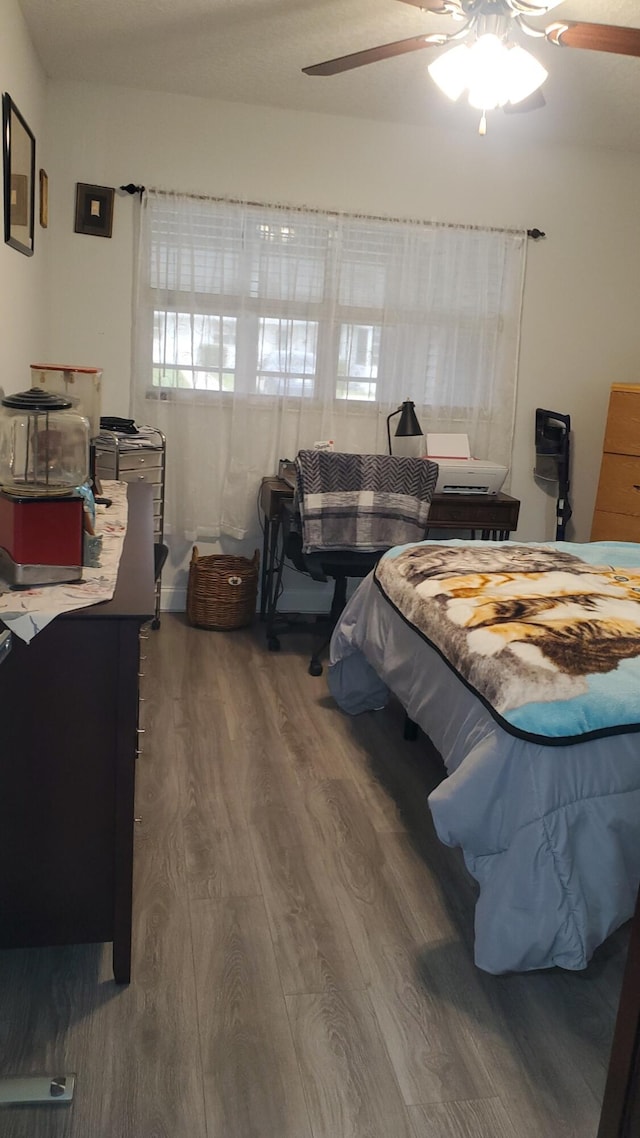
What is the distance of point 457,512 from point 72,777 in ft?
8.92

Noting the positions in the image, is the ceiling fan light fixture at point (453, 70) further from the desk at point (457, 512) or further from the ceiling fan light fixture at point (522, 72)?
the desk at point (457, 512)

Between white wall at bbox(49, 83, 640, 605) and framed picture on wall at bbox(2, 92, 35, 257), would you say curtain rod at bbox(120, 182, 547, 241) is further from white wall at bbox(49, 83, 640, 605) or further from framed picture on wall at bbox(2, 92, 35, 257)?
framed picture on wall at bbox(2, 92, 35, 257)

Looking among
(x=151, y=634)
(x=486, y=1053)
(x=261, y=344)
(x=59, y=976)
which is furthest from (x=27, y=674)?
(x=261, y=344)

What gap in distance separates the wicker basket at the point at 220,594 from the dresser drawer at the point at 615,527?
1.70 meters

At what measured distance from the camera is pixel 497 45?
7.66ft

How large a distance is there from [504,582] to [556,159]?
9.15 ft

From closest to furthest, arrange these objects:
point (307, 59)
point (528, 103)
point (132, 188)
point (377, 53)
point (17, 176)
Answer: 1. point (377, 53)
2. point (528, 103)
3. point (17, 176)
4. point (307, 59)
5. point (132, 188)

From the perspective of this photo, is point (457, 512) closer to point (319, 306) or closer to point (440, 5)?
point (319, 306)

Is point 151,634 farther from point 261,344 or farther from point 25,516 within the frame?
point 25,516

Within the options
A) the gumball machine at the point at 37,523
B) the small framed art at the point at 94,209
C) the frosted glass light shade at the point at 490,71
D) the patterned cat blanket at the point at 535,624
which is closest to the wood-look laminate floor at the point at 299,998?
the patterned cat blanket at the point at 535,624

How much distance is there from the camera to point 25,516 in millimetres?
1759

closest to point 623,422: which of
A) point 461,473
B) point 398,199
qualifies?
point 461,473

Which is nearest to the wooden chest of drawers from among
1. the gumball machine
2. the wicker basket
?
the wicker basket

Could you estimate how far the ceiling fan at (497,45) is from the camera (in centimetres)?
226
